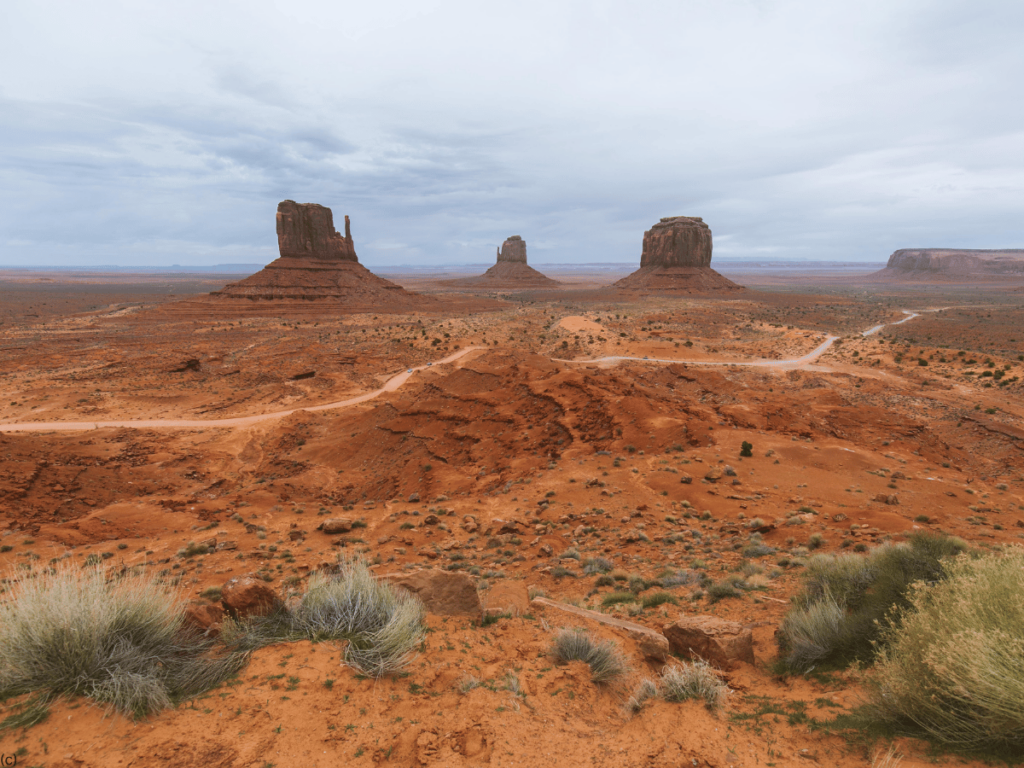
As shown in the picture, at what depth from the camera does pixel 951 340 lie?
44875 mm

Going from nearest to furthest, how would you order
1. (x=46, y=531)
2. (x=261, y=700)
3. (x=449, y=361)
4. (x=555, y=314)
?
(x=261, y=700) < (x=46, y=531) < (x=449, y=361) < (x=555, y=314)

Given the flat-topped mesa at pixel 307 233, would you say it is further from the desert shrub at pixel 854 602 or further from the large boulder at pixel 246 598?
the desert shrub at pixel 854 602

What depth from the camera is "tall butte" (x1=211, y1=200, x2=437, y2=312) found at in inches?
3068

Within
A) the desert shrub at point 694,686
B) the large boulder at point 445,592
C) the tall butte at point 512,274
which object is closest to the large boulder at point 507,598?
the large boulder at point 445,592

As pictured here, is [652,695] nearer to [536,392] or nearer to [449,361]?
[536,392]

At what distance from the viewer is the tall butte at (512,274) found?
15712 centimetres

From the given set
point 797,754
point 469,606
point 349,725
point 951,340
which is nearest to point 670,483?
point 469,606

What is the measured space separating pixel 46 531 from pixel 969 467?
3181 cm

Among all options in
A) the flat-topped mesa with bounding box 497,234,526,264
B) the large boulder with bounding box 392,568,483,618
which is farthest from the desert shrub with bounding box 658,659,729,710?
the flat-topped mesa with bounding box 497,234,526,264

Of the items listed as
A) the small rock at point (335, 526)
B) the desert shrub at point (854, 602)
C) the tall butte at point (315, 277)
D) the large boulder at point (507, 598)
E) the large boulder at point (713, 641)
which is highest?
the tall butte at point (315, 277)

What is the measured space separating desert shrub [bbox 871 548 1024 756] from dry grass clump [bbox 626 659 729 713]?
154 cm

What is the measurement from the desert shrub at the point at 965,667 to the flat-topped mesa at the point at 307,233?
96164 millimetres

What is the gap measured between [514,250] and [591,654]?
570ft

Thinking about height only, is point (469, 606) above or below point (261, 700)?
below
